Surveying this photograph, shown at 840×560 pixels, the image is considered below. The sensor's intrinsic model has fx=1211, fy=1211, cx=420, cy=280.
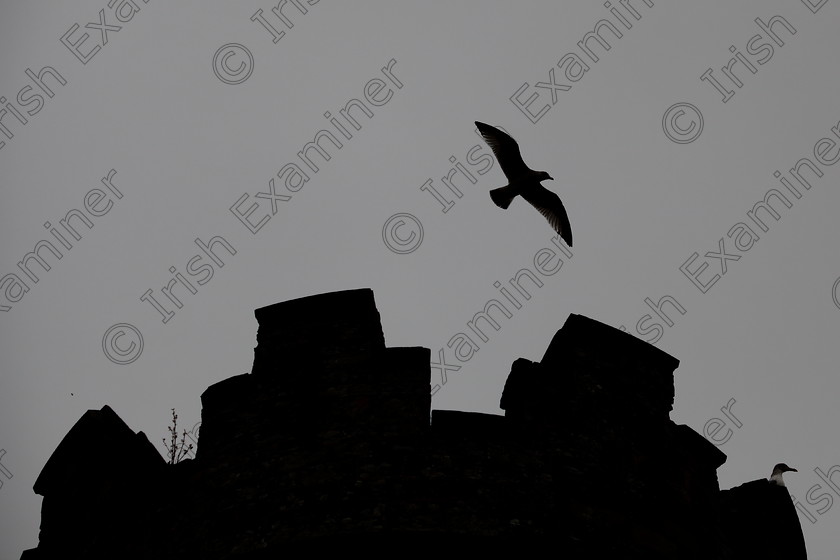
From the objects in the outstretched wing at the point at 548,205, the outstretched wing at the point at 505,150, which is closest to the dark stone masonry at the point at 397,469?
the outstretched wing at the point at 548,205

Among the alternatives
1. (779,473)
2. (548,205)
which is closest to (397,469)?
(779,473)

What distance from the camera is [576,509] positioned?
7.15 m

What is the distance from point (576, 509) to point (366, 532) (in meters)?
1.25

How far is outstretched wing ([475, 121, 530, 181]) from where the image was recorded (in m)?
11.2

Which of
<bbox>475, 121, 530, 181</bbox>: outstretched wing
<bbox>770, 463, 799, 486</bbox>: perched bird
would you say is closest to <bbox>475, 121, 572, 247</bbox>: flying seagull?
<bbox>475, 121, 530, 181</bbox>: outstretched wing

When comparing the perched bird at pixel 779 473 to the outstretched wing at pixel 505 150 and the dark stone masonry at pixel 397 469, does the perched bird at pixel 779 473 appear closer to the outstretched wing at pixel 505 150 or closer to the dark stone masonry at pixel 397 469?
the dark stone masonry at pixel 397 469

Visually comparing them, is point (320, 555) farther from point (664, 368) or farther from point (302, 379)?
point (664, 368)

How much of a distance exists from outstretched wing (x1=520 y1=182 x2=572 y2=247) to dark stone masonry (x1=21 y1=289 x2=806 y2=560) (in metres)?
3.22

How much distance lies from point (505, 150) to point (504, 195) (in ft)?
1.38

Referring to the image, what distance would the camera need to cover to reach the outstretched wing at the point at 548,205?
11.3 meters

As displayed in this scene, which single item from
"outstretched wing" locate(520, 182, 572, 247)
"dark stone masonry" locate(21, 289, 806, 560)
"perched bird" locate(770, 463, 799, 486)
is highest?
"outstretched wing" locate(520, 182, 572, 247)

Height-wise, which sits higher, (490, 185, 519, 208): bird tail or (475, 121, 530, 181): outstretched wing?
(475, 121, 530, 181): outstretched wing

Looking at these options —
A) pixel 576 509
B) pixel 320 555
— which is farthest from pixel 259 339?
pixel 576 509

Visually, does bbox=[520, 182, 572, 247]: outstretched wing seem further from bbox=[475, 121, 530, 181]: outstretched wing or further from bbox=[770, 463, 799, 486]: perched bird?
bbox=[770, 463, 799, 486]: perched bird
